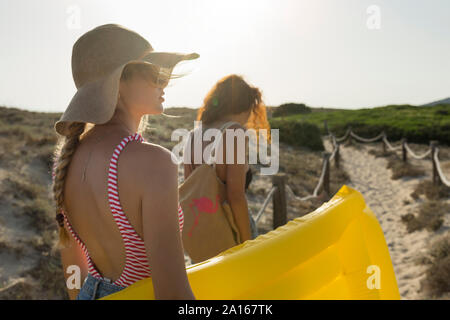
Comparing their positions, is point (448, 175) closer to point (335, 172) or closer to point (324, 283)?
point (335, 172)

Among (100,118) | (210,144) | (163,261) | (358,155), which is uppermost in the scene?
(100,118)

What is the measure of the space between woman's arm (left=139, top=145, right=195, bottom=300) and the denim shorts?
298mm

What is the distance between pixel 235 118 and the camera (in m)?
2.25

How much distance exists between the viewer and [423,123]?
2300 cm

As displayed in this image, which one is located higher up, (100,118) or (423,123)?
(100,118)

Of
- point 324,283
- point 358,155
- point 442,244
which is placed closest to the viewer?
point 324,283

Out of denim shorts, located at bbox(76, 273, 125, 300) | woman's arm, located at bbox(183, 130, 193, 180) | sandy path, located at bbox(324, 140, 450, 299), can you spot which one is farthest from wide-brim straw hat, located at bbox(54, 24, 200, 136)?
sandy path, located at bbox(324, 140, 450, 299)

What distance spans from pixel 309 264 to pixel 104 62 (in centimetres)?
105

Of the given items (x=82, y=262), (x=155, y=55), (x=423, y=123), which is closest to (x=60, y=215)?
(x=82, y=262)

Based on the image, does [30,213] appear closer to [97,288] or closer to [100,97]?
[97,288]

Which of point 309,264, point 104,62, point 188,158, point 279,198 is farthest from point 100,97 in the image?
point 279,198

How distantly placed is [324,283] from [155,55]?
112 centimetres

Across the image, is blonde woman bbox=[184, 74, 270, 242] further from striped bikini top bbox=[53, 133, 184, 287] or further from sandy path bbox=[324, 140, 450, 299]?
sandy path bbox=[324, 140, 450, 299]
